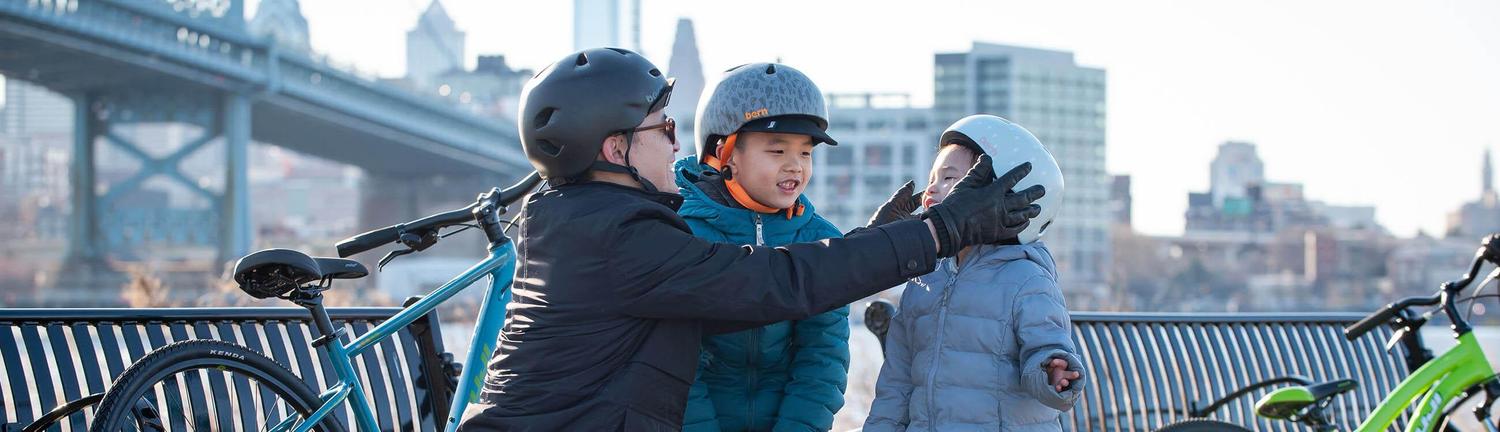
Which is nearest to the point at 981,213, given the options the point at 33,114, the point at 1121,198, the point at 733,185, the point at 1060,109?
the point at 733,185

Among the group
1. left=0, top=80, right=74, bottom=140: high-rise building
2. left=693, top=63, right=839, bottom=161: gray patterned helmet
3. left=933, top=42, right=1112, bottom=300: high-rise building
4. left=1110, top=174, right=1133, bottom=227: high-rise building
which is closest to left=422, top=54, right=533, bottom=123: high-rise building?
left=0, top=80, right=74, bottom=140: high-rise building

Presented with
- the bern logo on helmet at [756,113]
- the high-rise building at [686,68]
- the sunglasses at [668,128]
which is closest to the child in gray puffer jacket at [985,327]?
the bern logo on helmet at [756,113]

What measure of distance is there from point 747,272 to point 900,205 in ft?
3.69

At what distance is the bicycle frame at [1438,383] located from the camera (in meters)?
4.71

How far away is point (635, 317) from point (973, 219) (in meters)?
0.69

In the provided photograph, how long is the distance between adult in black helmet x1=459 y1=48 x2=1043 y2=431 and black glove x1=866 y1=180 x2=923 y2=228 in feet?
2.47

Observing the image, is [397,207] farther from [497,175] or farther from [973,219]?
[973,219]

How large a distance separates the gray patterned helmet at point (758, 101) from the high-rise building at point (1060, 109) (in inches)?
4117

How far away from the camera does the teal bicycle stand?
3.64 m

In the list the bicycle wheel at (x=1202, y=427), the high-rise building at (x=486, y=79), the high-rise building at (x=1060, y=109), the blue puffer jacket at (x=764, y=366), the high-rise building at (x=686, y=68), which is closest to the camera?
the blue puffer jacket at (x=764, y=366)

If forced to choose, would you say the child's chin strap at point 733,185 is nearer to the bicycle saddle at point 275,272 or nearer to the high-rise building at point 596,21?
the bicycle saddle at point 275,272

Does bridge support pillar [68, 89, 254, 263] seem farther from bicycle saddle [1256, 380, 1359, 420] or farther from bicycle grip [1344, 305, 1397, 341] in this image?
bicycle saddle [1256, 380, 1359, 420]

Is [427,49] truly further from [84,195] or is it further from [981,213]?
[981,213]

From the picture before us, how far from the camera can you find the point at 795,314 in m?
2.88
